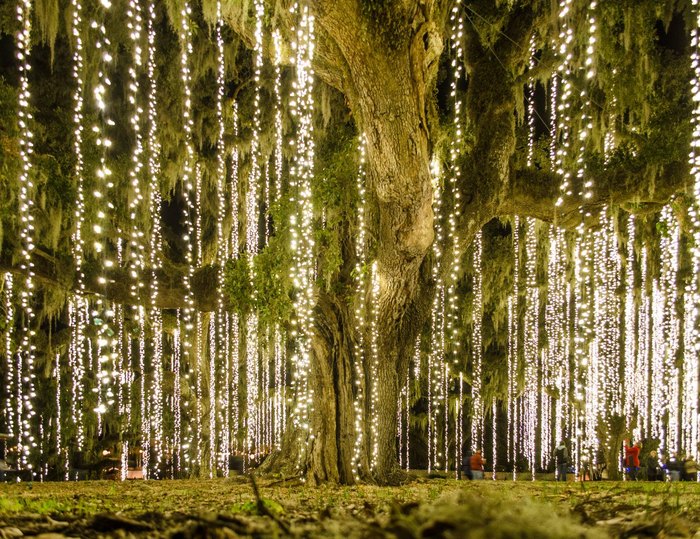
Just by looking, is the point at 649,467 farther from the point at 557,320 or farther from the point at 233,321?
the point at 233,321

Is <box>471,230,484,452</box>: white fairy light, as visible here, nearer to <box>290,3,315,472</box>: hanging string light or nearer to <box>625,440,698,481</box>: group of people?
<box>625,440,698,481</box>: group of people

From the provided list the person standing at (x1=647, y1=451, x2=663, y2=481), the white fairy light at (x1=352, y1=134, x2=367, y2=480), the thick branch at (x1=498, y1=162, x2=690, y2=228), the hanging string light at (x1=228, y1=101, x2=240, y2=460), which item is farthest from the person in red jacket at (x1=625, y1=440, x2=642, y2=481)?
the hanging string light at (x1=228, y1=101, x2=240, y2=460)

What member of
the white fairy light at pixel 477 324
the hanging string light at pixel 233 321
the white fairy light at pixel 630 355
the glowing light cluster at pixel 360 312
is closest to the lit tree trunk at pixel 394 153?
the glowing light cluster at pixel 360 312

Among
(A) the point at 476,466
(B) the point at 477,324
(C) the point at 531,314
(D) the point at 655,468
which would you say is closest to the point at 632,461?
(D) the point at 655,468

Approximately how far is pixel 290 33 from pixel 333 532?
5620mm

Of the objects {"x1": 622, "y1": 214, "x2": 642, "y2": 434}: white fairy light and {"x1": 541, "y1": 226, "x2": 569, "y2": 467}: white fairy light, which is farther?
{"x1": 622, "y1": 214, "x2": 642, "y2": 434}: white fairy light

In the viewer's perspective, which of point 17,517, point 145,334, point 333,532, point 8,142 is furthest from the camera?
point 145,334

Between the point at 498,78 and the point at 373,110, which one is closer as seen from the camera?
the point at 373,110

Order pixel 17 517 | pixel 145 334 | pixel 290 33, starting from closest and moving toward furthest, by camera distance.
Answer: pixel 17 517, pixel 290 33, pixel 145 334

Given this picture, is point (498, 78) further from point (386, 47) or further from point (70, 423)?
point (70, 423)

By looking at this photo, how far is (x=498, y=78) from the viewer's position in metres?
7.52

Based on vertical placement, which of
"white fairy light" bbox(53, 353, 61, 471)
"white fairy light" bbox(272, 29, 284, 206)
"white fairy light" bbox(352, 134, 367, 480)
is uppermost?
"white fairy light" bbox(272, 29, 284, 206)

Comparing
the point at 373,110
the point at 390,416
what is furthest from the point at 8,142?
the point at 390,416

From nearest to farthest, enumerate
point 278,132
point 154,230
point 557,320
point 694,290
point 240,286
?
point 240,286 → point 694,290 → point 278,132 → point 154,230 → point 557,320
